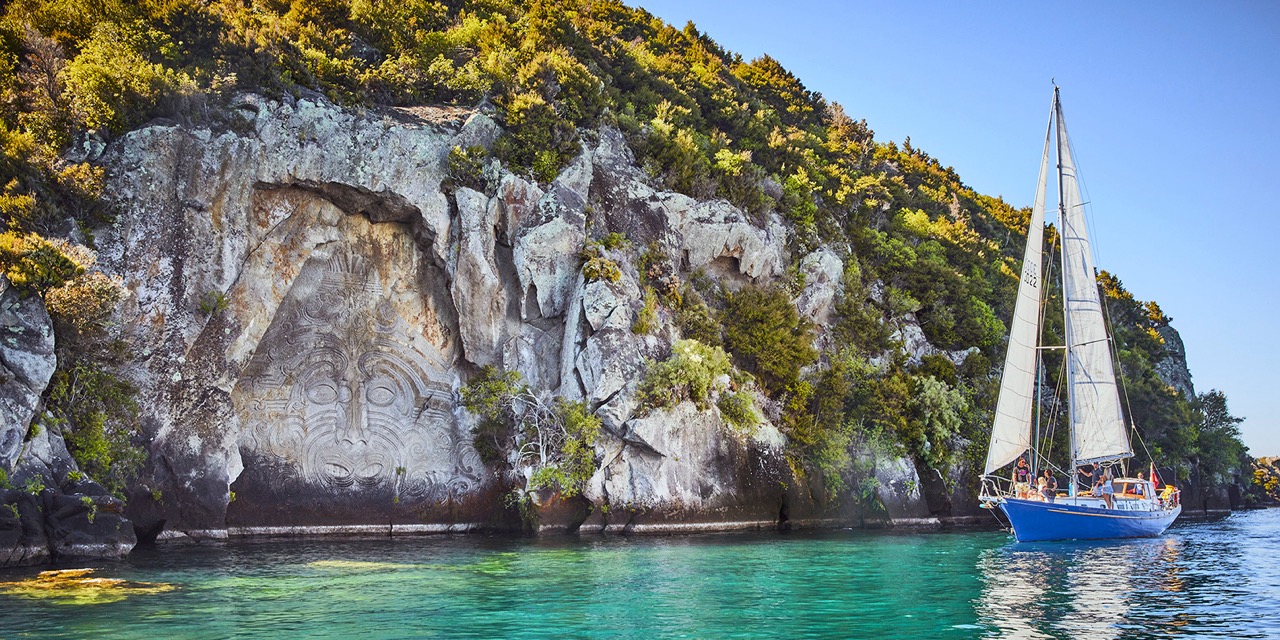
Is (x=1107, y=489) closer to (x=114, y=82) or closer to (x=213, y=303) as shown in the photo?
(x=213, y=303)

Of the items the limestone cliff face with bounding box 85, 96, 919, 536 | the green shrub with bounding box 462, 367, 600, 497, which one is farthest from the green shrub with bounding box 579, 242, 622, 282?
the green shrub with bounding box 462, 367, 600, 497

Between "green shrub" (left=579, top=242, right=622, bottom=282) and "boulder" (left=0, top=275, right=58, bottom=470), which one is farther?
"green shrub" (left=579, top=242, right=622, bottom=282)

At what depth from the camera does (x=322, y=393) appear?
113ft

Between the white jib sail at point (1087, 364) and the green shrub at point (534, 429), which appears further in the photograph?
the white jib sail at point (1087, 364)

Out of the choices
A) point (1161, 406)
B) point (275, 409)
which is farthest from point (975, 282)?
point (275, 409)

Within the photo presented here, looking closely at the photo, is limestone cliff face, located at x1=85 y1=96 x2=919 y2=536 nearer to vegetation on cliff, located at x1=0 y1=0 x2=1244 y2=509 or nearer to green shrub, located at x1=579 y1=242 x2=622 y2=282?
green shrub, located at x1=579 y1=242 x2=622 y2=282

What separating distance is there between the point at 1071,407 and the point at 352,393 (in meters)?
26.0

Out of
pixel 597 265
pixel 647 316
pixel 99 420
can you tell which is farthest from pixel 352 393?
pixel 647 316

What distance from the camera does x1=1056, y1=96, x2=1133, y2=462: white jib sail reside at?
1280 inches

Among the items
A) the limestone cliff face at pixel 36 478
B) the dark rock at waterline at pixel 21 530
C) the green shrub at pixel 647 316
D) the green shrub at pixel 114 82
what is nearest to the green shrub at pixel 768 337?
the green shrub at pixel 647 316

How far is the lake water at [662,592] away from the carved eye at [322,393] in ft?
23.4

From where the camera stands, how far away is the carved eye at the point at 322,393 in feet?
113

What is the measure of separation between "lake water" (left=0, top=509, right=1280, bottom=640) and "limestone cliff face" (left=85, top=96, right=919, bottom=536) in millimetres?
4913

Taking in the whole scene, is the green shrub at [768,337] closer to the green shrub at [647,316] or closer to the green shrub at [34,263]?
the green shrub at [647,316]
